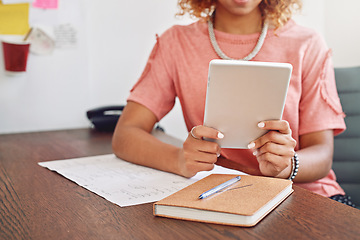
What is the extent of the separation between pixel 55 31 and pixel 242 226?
1201 millimetres

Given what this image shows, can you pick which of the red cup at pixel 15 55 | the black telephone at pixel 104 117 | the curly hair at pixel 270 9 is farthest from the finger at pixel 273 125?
the red cup at pixel 15 55

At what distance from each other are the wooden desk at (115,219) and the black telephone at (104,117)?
2.10 ft

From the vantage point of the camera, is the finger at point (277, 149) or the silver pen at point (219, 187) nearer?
the silver pen at point (219, 187)

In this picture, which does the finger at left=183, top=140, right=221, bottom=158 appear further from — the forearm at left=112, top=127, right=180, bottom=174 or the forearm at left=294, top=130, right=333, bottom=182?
the forearm at left=294, top=130, right=333, bottom=182

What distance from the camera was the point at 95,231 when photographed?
1.98 ft

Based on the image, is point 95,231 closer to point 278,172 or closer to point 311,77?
→ point 278,172

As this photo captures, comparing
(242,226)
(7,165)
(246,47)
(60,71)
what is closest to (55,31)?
(60,71)

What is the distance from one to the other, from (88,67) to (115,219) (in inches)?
42.5

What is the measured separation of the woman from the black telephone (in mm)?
390

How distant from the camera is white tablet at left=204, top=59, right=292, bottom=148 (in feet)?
2.20

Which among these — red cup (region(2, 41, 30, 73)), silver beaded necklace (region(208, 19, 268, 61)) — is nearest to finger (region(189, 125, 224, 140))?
silver beaded necklace (region(208, 19, 268, 61))

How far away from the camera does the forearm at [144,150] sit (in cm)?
93

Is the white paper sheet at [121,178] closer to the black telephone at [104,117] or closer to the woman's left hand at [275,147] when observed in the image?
the woman's left hand at [275,147]

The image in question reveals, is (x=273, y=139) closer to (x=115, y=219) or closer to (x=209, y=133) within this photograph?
(x=209, y=133)
